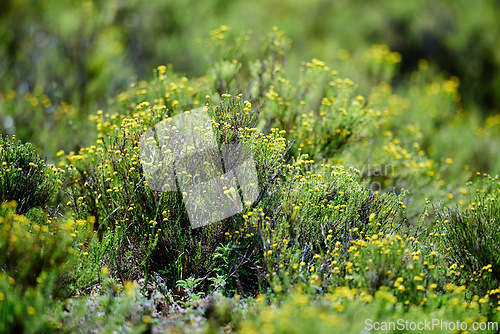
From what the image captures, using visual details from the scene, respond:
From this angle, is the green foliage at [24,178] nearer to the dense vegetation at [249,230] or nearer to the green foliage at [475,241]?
the dense vegetation at [249,230]

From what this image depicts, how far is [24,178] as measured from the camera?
3.10 meters

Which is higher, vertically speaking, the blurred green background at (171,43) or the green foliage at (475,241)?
the blurred green background at (171,43)

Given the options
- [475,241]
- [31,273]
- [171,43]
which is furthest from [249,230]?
[171,43]

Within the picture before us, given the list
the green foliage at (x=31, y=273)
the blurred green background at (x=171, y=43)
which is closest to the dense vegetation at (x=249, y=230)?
the green foliage at (x=31, y=273)

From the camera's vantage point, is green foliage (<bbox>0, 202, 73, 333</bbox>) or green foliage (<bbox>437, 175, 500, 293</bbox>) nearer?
green foliage (<bbox>0, 202, 73, 333</bbox>)

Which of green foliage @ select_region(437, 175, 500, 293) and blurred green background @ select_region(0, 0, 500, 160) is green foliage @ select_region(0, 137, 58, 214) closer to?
blurred green background @ select_region(0, 0, 500, 160)

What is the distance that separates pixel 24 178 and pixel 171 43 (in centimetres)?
542

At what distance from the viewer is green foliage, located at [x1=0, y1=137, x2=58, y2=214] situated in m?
3.03

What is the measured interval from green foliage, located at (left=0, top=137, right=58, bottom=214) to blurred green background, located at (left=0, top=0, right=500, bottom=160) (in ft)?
4.95

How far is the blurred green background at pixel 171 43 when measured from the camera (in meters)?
6.13

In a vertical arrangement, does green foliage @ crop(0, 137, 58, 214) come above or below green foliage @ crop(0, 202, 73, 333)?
above

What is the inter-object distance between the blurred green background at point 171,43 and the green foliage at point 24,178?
1509mm

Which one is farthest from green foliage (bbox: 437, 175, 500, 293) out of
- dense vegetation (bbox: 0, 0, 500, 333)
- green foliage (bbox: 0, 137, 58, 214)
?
green foliage (bbox: 0, 137, 58, 214)

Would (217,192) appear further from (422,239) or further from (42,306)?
(422,239)
